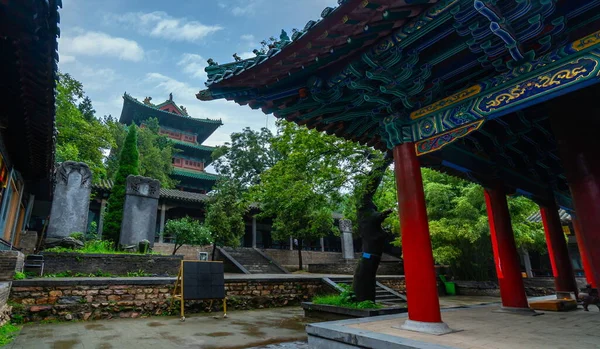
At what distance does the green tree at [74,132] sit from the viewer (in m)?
16.2

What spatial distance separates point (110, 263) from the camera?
999 cm

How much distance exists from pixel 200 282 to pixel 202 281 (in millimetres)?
53

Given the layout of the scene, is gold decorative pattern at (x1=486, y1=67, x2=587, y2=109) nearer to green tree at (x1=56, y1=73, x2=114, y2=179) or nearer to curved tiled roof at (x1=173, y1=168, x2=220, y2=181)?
green tree at (x1=56, y1=73, x2=114, y2=179)

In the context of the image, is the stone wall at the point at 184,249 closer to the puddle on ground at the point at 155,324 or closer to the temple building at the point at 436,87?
the puddle on ground at the point at 155,324

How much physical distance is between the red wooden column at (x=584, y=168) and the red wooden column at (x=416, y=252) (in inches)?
63.3

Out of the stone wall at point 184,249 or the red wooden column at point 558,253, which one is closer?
the red wooden column at point 558,253

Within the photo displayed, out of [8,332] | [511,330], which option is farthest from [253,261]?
[511,330]

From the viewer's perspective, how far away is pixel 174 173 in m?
29.4

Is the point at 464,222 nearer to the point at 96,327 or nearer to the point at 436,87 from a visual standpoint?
the point at 436,87

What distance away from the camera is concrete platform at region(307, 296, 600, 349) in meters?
3.15

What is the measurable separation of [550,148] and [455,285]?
11.5 meters

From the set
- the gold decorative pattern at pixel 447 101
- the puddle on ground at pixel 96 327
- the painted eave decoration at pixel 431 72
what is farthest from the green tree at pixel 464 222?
the puddle on ground at pixel 96 327

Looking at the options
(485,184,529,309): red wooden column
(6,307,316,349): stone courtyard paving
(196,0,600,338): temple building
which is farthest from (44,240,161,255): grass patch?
(485,184,529,309): red wooden column

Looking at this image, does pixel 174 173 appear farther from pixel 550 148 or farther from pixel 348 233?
pixel 550 148
